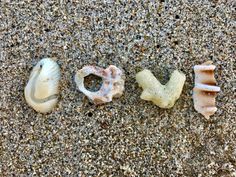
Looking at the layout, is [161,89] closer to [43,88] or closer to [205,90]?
[205,90]

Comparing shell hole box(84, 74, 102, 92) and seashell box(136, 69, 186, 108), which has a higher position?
shell hole box(84, 74, 102, 92)

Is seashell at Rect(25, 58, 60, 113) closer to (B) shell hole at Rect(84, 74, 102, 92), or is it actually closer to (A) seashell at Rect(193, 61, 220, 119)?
(B) shell hole at Rect(84, 74, 102, 92)

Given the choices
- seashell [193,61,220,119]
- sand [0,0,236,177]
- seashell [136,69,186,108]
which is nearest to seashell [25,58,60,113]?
sand [0,0,236,177]

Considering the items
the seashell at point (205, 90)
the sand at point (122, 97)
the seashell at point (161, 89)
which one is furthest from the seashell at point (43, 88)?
the seashell at point (205, 90)

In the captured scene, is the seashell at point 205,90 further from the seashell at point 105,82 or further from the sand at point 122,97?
the seashell at point 105,82

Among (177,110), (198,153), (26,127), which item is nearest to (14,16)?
(26,127)

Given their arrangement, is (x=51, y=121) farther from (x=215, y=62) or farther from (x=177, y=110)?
(x=215, y=62)
